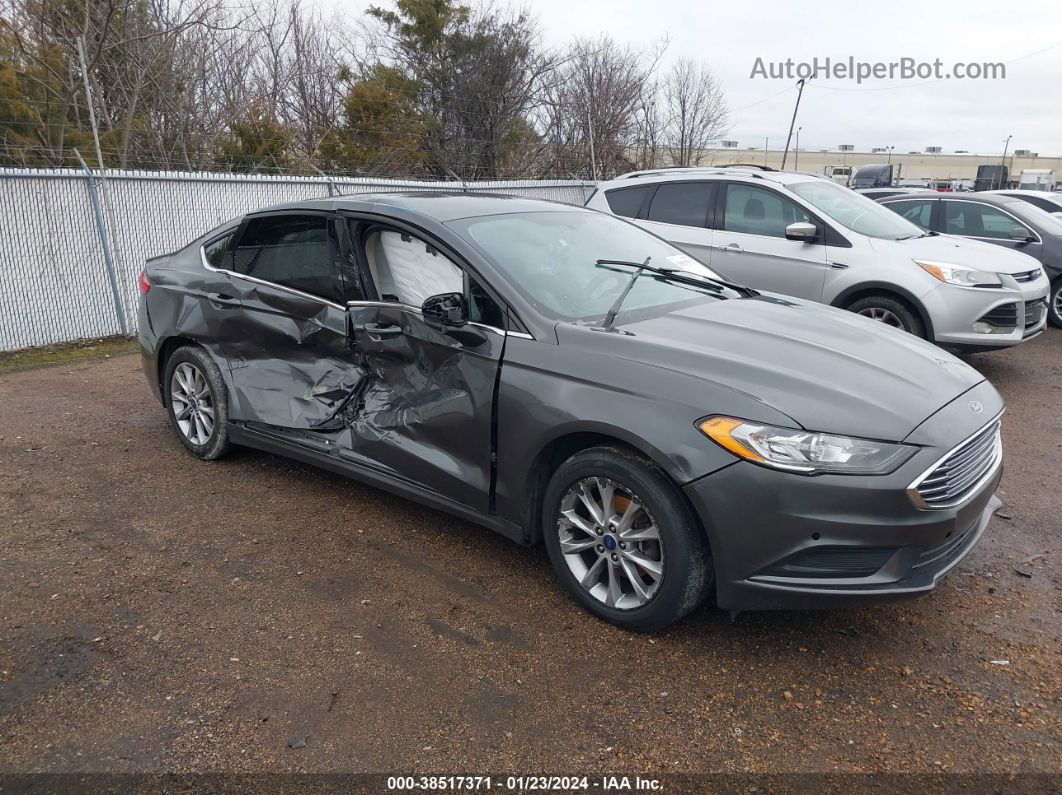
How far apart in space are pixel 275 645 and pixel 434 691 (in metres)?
0.73

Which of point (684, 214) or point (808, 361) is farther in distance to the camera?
point (684, 214)

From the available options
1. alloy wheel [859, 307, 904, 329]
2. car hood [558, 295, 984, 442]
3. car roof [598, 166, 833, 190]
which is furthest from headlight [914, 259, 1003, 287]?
car hood [558, 295, 984, 442]

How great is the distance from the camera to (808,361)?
320 centimetres

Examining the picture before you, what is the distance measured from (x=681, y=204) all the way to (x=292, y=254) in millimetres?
4702

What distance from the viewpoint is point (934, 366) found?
136 inches

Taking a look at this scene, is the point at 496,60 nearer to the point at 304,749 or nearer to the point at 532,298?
the point at 532,298

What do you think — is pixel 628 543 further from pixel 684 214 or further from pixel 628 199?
pixel 628 199

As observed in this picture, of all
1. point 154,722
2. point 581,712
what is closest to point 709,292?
point 581,712

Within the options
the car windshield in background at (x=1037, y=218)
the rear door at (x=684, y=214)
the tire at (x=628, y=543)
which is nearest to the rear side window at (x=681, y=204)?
the rear door at (x=684, y=214)

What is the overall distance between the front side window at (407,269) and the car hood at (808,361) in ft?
2.49

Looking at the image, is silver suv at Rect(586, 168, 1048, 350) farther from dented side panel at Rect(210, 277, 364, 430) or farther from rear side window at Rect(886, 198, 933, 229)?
dented side panel at Rect(210, 277, 364, 430)

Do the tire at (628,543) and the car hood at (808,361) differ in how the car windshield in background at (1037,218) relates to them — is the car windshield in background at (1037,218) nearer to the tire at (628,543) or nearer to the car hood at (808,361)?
the car hood at (808,361)

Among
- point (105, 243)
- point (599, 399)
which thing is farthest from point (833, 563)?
point (105, 243)

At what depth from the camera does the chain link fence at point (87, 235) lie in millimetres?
8219
